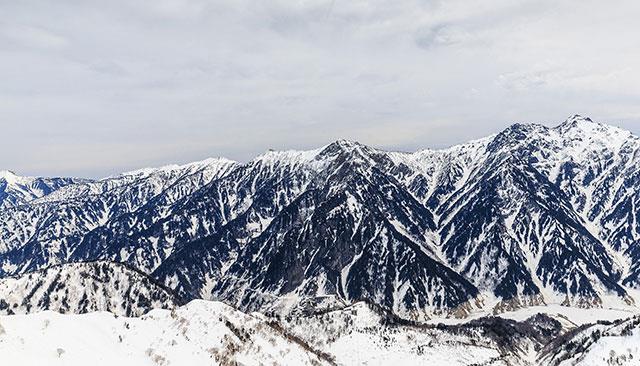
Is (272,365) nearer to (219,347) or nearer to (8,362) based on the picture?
(219,347)

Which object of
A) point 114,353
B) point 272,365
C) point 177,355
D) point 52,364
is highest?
point 52,364

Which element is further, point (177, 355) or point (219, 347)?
point (219, 347)

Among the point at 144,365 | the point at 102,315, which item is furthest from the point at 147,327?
the point at 144,365

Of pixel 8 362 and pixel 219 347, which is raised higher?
pixel 8 362

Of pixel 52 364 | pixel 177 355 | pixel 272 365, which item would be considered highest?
pixel 52 364

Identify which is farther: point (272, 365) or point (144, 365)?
point (272, 365)

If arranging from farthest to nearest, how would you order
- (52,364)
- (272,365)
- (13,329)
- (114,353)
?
(272,365) < (114,353) < (13,329) < (52,364)

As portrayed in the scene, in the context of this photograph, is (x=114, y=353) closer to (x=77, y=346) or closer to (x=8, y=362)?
(x=77, y=346)

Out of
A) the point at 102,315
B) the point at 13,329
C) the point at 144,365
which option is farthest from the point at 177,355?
the point at 13,329

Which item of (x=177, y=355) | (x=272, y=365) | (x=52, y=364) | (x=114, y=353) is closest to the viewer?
(x=52, y=364)
